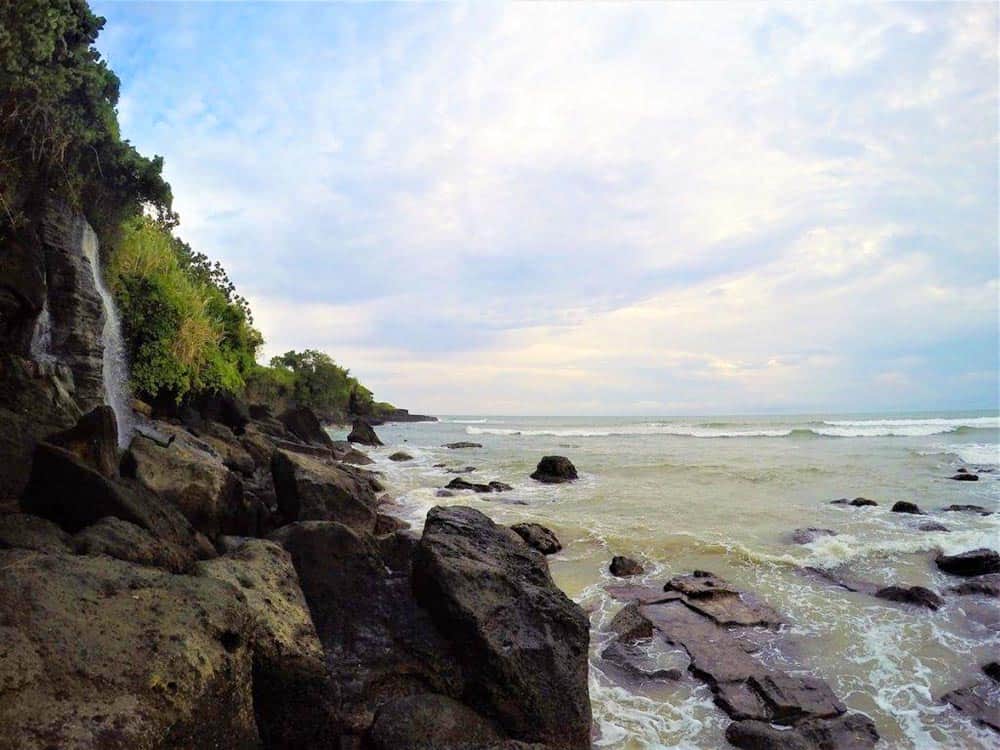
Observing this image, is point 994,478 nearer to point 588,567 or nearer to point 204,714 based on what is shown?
point 588,567

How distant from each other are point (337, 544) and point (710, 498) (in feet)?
45.6

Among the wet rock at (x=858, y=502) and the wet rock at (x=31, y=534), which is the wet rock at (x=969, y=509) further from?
the wet rock at (x=31, y=534)

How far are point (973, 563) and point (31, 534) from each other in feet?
44.2

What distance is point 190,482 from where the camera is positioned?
8000 millimetres

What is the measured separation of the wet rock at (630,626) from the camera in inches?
287

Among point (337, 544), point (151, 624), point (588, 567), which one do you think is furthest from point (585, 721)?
point (588, 567)

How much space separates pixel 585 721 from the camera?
4941 mm

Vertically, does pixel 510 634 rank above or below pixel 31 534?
below

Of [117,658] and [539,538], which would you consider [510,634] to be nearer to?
[117,658]

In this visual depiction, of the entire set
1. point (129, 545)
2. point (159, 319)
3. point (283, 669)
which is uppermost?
point (159, 319)

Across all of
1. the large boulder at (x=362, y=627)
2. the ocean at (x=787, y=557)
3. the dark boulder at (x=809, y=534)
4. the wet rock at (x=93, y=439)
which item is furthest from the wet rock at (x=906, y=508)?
the wet rock at (x=93, y=439)

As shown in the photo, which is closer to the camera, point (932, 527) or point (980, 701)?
point (980, 701)

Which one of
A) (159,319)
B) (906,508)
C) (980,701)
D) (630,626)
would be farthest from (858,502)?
(159,319)

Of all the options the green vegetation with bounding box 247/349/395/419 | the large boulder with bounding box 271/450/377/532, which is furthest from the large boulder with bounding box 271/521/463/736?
the green vegetation with bounding box 247/349/395/419
